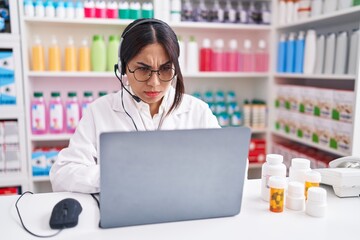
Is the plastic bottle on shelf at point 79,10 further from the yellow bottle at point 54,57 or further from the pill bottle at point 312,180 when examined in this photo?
the pill bottle at point 312,180

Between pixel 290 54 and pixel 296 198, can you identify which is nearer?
pixel 296 198

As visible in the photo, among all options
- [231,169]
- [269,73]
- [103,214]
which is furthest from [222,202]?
[269,73]

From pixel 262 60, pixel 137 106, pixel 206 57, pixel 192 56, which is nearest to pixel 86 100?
pixel 192 56

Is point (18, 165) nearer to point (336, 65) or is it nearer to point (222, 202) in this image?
point (222, 202)

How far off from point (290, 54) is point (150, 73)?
157 cm

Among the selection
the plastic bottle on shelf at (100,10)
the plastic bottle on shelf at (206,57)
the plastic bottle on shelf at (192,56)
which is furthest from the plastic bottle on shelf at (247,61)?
the plastic bottle on shelf at (100,10)

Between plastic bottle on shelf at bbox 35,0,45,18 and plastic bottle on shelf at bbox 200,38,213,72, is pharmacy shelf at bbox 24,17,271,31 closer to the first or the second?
plastic bottle on shelf at bbox 35,0,45,18

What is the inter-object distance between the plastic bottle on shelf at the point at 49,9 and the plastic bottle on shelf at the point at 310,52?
167 centimetres

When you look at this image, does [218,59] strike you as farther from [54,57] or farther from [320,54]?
[54,57]

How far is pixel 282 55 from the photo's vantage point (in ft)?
8.18

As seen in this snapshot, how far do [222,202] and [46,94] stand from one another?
2.05 m

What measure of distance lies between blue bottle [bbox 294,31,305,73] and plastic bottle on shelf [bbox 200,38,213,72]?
0.62 metres

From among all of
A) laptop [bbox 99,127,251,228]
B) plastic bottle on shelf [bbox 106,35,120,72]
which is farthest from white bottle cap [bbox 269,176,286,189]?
plastic bottle on shelf [bbox 106,35,120,72]

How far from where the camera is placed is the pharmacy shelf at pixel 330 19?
188 cm
